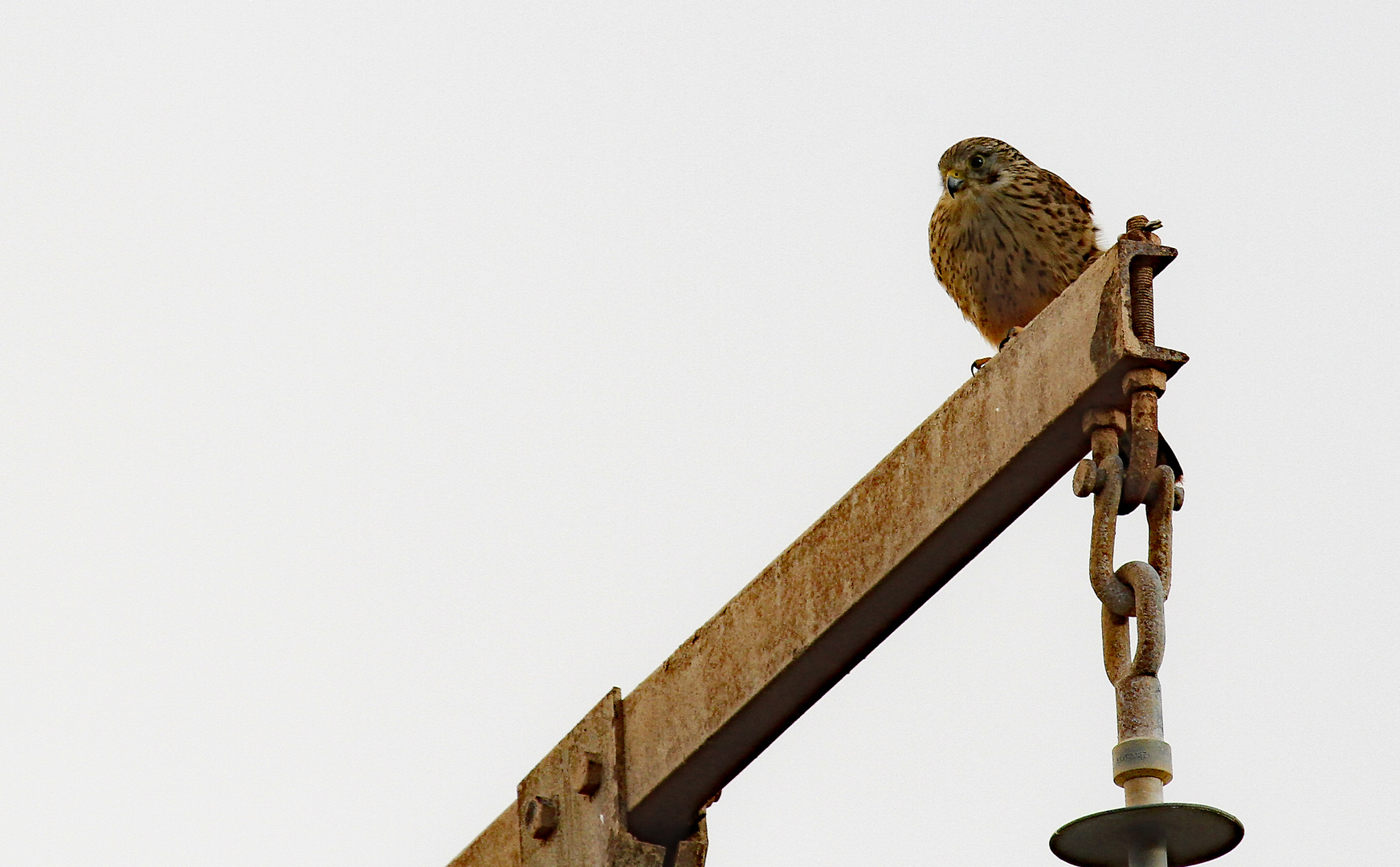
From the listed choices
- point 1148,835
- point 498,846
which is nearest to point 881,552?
point 1148,835

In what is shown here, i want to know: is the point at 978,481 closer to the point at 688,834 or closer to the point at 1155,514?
the point at 1155,514

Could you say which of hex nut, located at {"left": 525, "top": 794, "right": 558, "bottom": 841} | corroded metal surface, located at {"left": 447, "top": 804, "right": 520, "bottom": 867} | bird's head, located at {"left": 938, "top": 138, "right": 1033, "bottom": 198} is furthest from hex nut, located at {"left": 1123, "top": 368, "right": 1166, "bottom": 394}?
bird's head, located at {"left": 938, "top": 138, "right": 1033, "bottom": 198}

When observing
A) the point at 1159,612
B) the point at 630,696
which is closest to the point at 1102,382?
the point at 1159,612

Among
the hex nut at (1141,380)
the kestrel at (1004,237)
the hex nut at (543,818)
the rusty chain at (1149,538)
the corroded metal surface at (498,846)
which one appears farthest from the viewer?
the kestrel at (1004,237)

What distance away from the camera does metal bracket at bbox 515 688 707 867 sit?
3.24m

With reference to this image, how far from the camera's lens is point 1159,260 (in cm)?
268

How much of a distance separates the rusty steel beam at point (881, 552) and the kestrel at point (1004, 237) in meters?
2.23

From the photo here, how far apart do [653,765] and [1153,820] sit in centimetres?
104

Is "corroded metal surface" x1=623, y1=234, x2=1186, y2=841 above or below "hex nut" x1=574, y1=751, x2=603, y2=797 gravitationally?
above

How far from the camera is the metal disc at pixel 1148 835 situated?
91.7 inches

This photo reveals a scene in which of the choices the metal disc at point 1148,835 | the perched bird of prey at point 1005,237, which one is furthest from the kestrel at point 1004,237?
the metal disc at point 1148,835

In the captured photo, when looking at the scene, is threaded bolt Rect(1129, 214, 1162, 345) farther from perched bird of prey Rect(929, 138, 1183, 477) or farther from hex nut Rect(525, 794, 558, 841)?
perched bird of prey Rect(929, 138, 1183, 477)

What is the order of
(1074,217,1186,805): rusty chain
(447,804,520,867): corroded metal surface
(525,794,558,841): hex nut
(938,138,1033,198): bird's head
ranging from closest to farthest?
(1074,217,1186,805): rusty chain, (525,794,558,841): hex nut, (447,804,520,867): corroded metal surface, (938,138,1033,198): bird's head

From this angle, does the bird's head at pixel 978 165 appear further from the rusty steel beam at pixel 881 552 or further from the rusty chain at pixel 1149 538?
the rusty chain at pixel 1149 538
